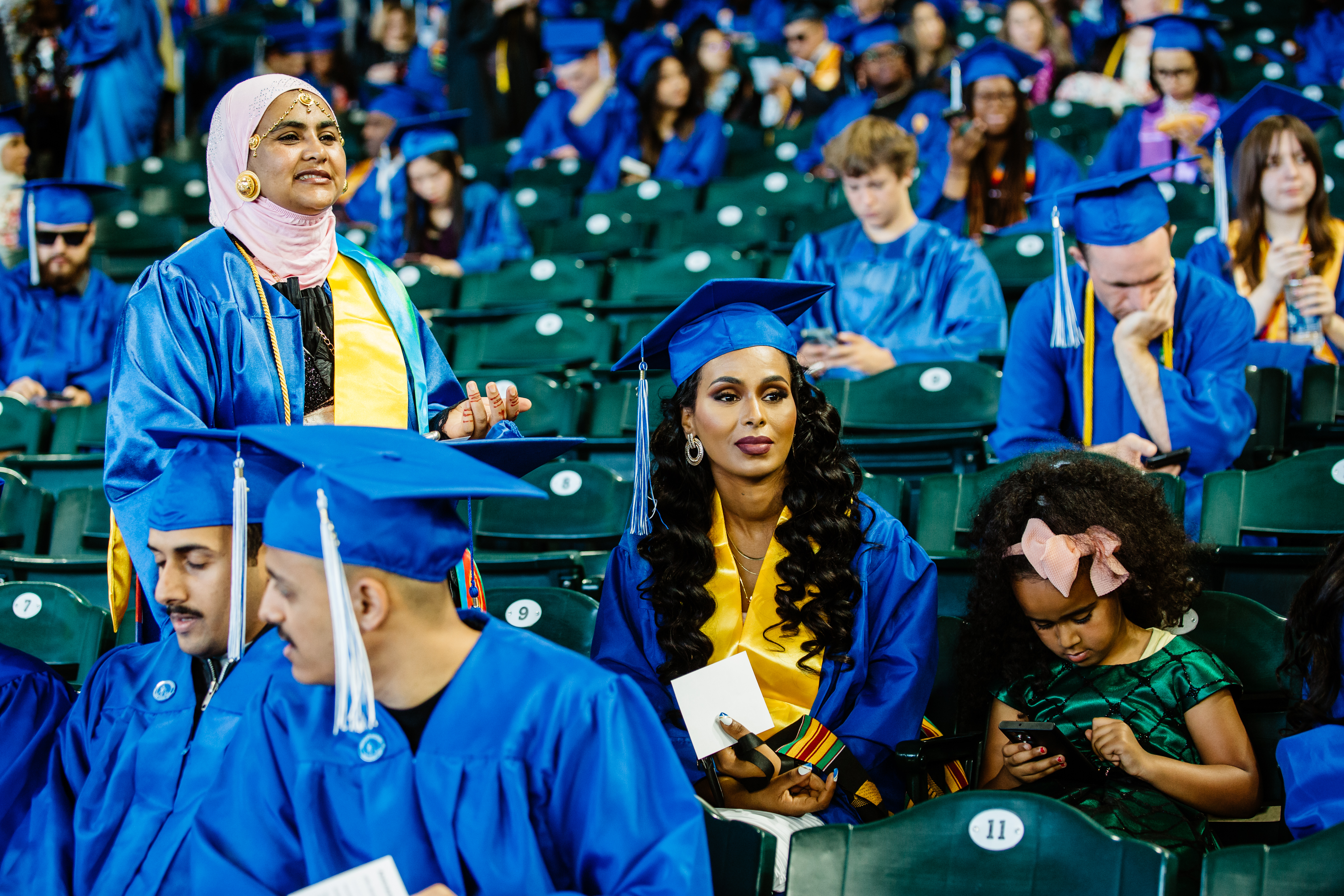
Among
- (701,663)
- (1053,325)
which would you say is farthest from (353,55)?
(701,663)

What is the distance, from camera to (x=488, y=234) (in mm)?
6777

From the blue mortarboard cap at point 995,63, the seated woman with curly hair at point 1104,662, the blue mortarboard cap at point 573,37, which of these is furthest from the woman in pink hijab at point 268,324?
the blue mortarboard cap at point 573,37

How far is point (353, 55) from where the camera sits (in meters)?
10.7

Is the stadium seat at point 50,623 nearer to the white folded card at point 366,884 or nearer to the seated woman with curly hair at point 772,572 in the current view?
the seated woman with curly hair at point 772,572

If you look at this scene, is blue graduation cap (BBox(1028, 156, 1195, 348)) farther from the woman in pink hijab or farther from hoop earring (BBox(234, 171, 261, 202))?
hoop earring (BBox(234, 171, 261, 202))

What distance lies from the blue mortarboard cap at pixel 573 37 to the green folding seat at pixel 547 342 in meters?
3.84

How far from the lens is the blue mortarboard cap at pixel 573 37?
8.41m

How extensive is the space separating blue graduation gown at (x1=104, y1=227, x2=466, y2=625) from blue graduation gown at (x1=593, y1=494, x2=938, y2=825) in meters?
0.75

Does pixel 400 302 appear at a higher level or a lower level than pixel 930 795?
higher

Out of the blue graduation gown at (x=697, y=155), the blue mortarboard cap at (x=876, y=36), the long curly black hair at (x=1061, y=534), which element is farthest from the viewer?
the blue graduation gown at (x=697, y=155)

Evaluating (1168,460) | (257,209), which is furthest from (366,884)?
(1168,460)

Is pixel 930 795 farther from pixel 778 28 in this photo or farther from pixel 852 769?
pixel 778 28

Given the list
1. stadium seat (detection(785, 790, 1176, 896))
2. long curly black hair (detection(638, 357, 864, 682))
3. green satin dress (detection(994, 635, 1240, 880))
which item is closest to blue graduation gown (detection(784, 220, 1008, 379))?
long curly black hair (detection(638, 357, 864, 682))

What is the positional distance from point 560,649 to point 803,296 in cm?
114
